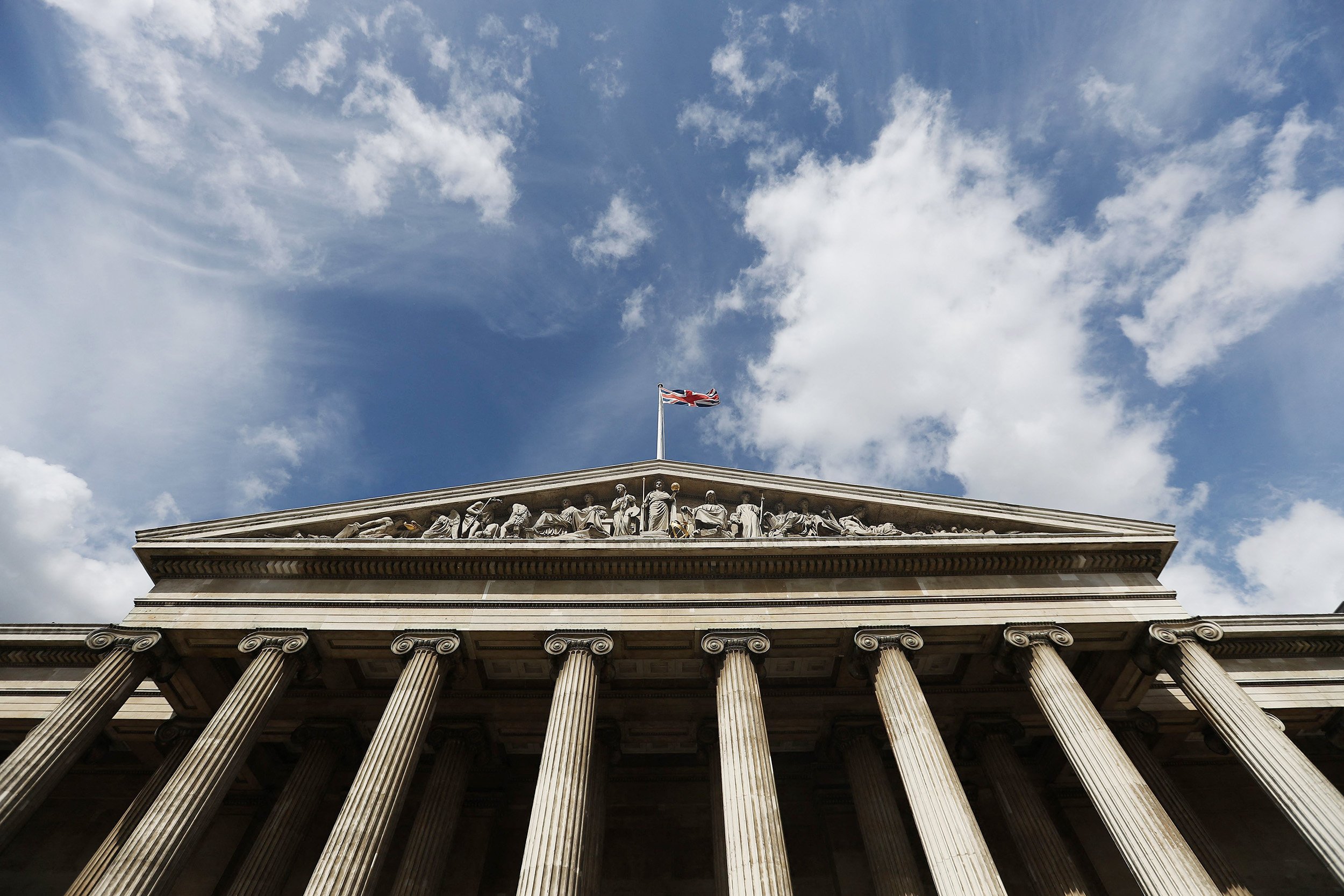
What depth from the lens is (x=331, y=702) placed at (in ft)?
68.3

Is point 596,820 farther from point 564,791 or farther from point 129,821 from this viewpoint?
point 129,821

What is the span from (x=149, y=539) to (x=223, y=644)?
4056 mm

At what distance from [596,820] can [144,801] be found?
36.0ft

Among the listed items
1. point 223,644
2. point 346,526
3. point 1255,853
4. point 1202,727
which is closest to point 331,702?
point 223,644

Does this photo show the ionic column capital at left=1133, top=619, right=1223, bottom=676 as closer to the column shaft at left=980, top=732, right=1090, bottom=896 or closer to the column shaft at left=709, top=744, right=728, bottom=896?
the column shaft at left=980, top=732, right=1090, bottom=896

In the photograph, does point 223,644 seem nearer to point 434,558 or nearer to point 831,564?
point 434,558

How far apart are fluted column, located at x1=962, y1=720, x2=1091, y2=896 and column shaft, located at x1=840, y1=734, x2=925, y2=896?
2.71m

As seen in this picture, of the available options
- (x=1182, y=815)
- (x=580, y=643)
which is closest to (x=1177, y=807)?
(x=1182, y=815)

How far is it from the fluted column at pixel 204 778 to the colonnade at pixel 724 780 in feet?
0.12

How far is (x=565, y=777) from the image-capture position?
1480 centimetres

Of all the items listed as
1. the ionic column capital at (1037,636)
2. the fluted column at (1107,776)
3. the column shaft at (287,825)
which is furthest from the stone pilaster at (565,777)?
the fluted column at (1107,776)

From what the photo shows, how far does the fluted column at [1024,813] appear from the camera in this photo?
671 inches

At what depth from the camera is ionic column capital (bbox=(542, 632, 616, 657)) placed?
17594 millimetres

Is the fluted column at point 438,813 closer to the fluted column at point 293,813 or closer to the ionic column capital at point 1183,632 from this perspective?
the fluted column at point 293,813
